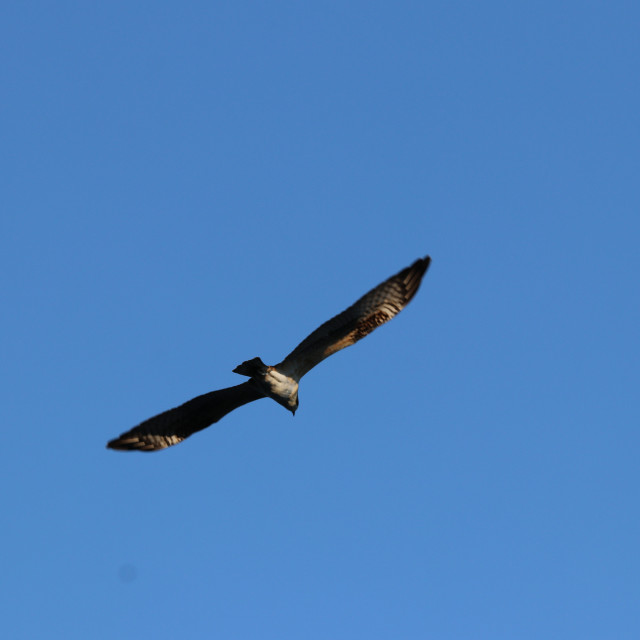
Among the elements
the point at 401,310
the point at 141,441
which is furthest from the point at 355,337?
the point at 141,441

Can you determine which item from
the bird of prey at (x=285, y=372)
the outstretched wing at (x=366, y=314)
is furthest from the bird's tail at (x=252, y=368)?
the outstretched wing at (x=366, y=314)

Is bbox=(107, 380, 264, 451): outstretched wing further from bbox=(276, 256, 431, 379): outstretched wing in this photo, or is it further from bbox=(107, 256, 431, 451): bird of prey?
bbox=(276, 256, 431, 379): outstretched wing

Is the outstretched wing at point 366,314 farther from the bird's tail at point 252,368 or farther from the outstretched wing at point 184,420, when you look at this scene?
Answer: the outstretched wing at point 184,420

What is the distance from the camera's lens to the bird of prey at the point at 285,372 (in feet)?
61.3

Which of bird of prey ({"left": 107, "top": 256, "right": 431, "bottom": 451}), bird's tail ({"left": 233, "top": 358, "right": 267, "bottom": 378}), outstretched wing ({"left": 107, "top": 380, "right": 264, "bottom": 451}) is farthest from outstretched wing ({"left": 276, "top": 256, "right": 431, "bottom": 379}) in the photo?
outstretched wing ({"left": 107, "top": 380, "right": 264, "bottom": 451})

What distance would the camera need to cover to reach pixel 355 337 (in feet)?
62.4

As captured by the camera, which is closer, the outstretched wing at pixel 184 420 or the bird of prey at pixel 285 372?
the bird of prey at pixel 285 372

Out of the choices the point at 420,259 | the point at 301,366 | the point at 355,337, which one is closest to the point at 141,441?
the point at 301,366

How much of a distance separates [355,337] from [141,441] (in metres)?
4.66

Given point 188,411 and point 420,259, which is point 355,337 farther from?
point 188,411

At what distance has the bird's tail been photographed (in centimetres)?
1888

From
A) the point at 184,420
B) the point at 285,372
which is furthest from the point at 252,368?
the point at 184,420

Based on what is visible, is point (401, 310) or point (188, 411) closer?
point (401, 310)

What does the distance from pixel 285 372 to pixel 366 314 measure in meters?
2.02
